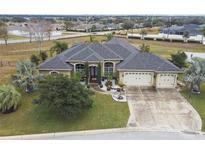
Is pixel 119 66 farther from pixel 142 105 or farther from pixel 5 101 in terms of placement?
pixel 5 101

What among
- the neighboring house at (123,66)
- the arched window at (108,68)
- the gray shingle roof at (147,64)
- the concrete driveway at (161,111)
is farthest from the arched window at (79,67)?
the concrete driveway at (161,111)

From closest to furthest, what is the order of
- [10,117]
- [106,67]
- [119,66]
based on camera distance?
[10,117], [119,66], [106,67]

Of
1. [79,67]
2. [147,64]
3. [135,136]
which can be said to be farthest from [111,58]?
[135,136]

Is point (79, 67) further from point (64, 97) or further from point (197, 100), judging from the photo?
point (197, 100)

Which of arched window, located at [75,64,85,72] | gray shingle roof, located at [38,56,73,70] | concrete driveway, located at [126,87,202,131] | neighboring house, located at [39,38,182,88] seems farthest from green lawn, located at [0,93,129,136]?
arched window, located at [75,64,85,72]

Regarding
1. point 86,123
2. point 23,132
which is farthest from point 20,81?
point 86,123

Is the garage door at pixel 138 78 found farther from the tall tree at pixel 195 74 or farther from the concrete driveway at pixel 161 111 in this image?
the tall tree at pixel 195 74
